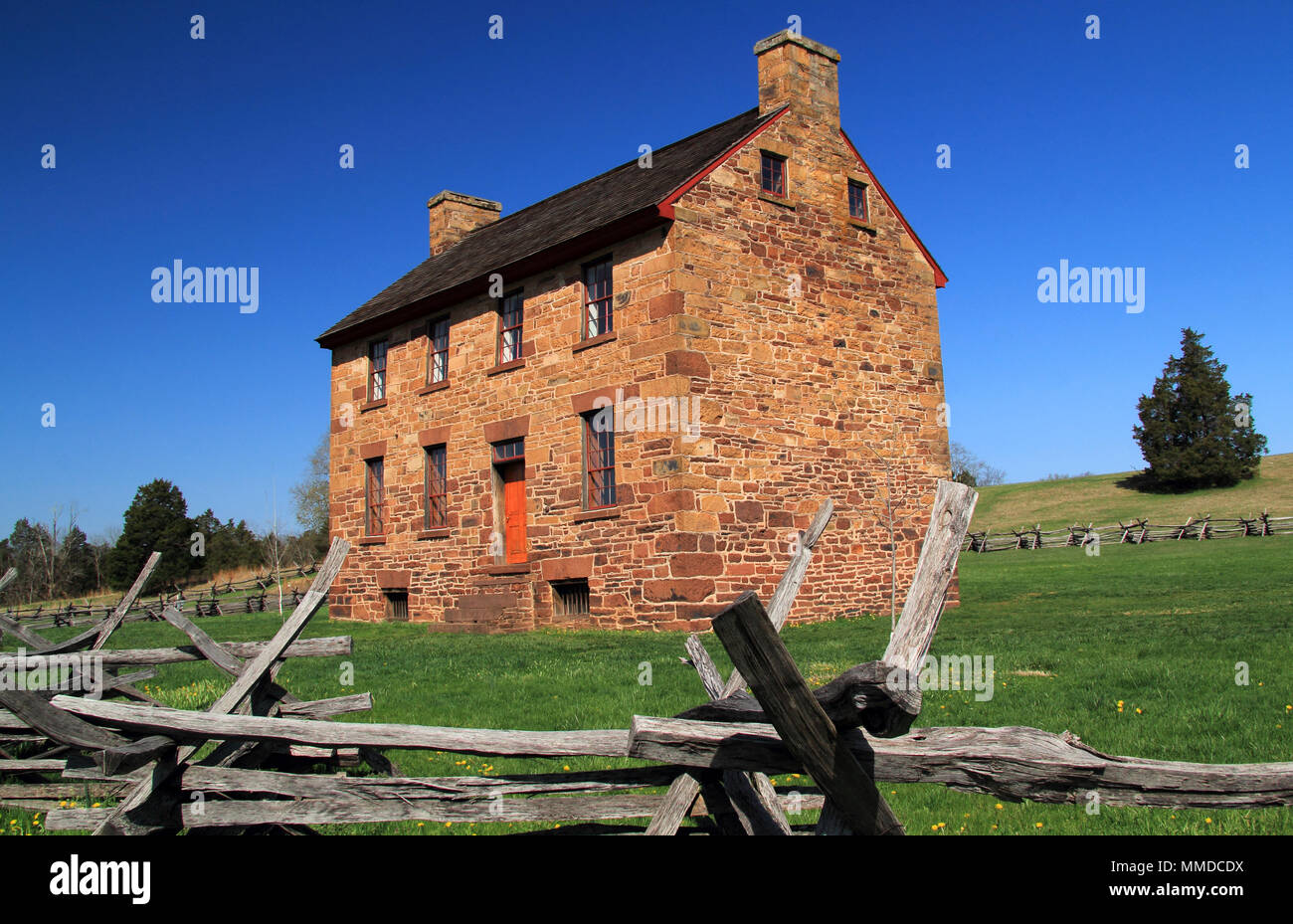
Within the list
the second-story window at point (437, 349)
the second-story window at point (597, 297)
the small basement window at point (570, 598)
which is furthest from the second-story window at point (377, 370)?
the small basement window at point (570, 598)

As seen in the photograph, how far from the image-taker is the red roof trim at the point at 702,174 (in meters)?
15.2

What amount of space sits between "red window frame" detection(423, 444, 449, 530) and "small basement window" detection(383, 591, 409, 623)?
2060 millimetres

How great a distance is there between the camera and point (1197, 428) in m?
53.8

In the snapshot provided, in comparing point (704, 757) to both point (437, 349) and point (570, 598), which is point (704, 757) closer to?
point (570, 598)

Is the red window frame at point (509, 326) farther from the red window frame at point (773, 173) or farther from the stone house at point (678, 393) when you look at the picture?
the red window frame at point (773, 173)

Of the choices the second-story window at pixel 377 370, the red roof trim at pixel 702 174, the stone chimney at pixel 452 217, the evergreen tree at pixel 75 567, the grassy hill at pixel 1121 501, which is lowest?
the evergreen tree at pixel 75 567

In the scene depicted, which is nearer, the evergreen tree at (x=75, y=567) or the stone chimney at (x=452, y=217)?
the stone chimney at (x=452, y=217)

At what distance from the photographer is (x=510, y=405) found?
18172 millimetres

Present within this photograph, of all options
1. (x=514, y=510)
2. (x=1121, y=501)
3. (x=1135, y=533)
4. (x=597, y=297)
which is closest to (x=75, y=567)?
(x=514, y=510)

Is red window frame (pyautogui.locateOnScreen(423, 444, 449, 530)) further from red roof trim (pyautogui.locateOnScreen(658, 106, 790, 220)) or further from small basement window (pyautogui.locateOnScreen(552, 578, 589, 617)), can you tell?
red roof trim (pyautogui.locateOnScreen(658, 106, 790, 220))

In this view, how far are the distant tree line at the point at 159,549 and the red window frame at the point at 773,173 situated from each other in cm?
3122

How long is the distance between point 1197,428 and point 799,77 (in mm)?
46150
